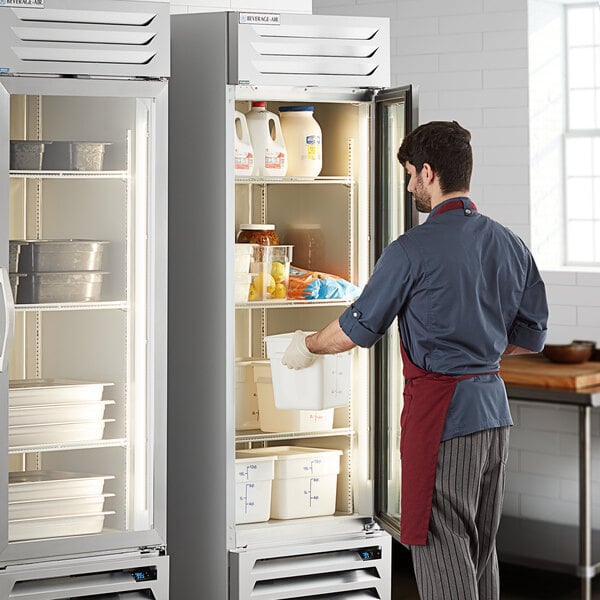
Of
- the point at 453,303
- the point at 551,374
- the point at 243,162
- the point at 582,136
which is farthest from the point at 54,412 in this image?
the point at 582,136

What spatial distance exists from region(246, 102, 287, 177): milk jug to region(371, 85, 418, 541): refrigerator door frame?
37 cm

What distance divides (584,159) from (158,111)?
270cm

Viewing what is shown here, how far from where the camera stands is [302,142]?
3.61m

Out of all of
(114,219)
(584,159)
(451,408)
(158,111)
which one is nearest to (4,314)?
(114,219)

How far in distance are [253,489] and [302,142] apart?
124 centimetres

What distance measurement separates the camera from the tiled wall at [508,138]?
4.84 m

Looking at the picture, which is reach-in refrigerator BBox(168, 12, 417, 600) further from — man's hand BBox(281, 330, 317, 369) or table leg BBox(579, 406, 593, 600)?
table leg BBox(579, 406, 593, 600)

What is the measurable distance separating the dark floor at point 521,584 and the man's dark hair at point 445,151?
2.18 meters

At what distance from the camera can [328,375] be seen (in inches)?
134

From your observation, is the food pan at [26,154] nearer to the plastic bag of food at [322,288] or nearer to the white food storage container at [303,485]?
the plastic bag of food at [322,288]

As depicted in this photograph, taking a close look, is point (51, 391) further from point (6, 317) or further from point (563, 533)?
point (563, 533)

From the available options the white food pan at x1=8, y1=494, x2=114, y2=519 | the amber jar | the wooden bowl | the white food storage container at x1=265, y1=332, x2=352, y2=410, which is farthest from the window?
the white food pan at x1=8, y1=494, x2=114, y2=519

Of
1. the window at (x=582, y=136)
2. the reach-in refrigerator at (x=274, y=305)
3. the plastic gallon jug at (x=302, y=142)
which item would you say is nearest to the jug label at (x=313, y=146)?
the plastic gallon jug at (x=302, y=142)

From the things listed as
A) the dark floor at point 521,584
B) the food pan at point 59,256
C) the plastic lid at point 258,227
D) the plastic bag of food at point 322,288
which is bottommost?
the dark floor at point 521,584
